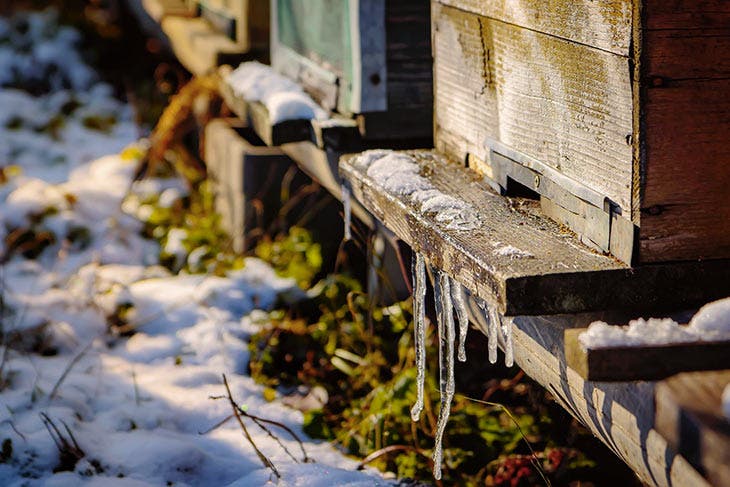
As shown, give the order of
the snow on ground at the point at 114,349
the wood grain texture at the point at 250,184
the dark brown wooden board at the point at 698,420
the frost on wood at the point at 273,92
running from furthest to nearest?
the wood grain texture at the point at 250,184, the frost on wood at the point at 273,92, the snow on ground at the point at 114,349, the dark brown wooden board at the point at 698,420

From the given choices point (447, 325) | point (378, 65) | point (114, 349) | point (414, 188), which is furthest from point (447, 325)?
point (114, 349)

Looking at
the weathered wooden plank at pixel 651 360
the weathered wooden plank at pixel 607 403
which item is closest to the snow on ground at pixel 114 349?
the weathered wooden plank at pixel 607 403

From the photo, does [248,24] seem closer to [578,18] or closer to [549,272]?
[578,18]

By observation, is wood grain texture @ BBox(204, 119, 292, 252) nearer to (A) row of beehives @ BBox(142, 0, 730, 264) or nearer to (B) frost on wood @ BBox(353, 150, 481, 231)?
(A) row of beehives @ BBox(142, 0, 730, 264)

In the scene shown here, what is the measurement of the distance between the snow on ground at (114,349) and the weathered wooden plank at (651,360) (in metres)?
1.19

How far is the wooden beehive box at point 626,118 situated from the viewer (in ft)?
5.82

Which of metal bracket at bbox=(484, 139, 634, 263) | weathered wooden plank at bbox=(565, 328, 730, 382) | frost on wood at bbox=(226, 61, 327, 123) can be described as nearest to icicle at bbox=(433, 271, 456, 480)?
metal bracket at bbox=(484, 139, 634, 263)

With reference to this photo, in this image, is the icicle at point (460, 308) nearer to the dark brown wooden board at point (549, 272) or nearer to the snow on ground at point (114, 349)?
the dark brown wooden board at point (549, 272)

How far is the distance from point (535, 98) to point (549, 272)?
0.57 meters

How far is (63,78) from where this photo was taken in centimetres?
795

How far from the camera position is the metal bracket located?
1.95 meters

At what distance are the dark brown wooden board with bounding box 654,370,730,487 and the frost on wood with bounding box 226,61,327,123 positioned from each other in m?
2.12

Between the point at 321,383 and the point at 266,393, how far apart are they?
241 mm

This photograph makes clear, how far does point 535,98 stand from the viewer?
2246mm
